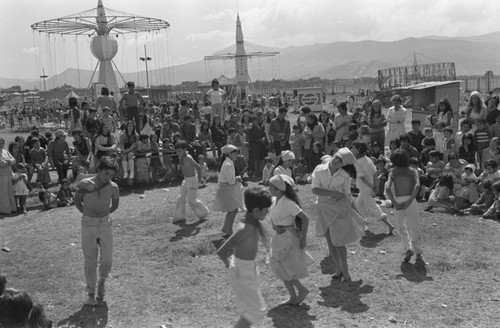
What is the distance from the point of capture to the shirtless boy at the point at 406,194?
22.9ft

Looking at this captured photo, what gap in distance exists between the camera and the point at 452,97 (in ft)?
54.5

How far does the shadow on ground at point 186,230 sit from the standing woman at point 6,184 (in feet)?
14.3

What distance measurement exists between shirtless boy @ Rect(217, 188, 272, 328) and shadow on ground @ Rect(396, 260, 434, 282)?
2785 millimetres

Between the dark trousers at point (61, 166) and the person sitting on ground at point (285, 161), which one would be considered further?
the dark trousers at point (61, 166)

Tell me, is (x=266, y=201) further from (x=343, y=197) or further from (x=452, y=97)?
(x=452, y=97)

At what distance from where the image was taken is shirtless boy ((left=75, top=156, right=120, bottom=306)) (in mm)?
6109

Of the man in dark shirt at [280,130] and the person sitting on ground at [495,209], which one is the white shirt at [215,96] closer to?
the man in dark shirt at [280,130]

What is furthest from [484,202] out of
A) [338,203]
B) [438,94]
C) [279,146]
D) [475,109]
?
[438,94]

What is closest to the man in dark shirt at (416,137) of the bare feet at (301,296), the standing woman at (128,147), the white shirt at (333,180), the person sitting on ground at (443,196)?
the person sitting on ground at (443,196)

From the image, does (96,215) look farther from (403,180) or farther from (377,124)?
(377,124)

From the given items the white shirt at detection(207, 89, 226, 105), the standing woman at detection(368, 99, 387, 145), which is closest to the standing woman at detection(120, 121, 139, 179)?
the white shirt at detection(207, 89, 226, 105)

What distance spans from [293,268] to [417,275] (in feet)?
6.88

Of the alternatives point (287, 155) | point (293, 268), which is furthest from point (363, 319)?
point (287, 155)

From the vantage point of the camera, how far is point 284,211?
18.5ft
